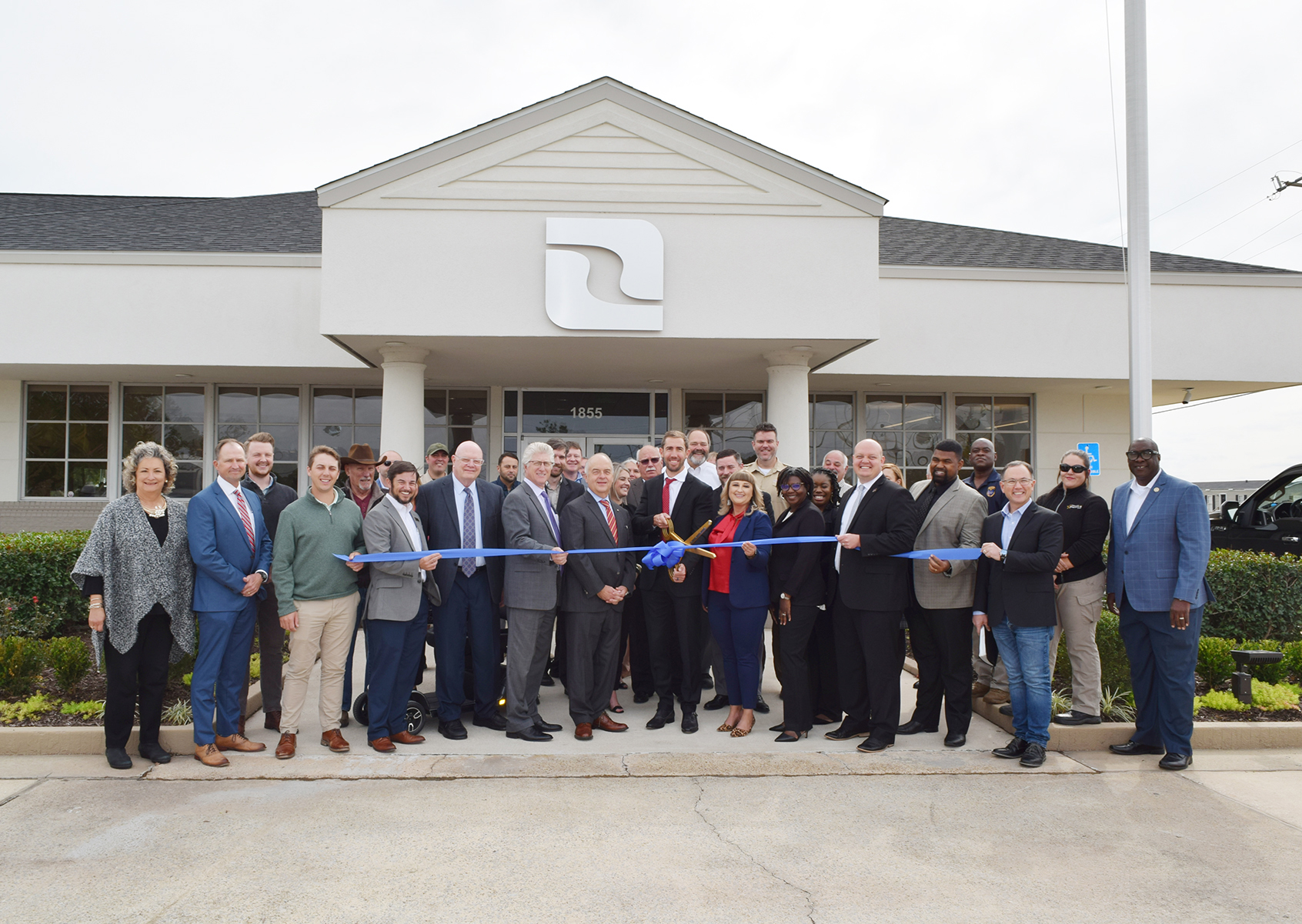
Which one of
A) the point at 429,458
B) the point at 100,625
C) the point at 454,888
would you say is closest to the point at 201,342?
the point at 429,458

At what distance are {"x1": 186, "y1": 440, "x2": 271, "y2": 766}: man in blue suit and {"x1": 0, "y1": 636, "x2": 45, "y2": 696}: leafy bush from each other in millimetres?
1994

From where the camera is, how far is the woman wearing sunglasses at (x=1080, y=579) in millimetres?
5848

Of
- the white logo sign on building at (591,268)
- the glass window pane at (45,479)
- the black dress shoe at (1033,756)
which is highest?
the white logo sign on building at (591,268)

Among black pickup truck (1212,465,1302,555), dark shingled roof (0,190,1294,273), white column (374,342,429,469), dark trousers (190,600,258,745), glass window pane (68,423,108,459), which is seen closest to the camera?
dark trousers (190,600,258,745)

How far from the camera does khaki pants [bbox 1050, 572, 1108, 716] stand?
596 cm

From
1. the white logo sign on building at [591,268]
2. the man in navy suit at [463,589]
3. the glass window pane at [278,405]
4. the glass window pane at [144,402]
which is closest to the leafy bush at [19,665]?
the man in navy suit at [463,589]

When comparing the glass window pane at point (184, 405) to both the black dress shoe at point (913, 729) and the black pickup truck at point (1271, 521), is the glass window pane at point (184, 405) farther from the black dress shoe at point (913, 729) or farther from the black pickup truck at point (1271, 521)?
the black pickup truck at point (1271, 521)

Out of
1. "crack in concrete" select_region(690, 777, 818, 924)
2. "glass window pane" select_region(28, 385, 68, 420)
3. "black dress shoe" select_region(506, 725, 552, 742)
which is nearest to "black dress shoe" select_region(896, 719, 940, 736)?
"crack in concrete" select_region(690, 777, 818, 924)

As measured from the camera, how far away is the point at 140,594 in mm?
5293

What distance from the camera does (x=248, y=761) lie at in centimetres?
547

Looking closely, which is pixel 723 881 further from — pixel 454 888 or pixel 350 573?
pixel 350 573

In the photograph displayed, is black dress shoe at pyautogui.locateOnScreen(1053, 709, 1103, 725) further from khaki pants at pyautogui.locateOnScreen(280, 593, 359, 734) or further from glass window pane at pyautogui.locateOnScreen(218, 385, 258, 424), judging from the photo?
glass window pane at pyautogui.locateOnScreen(218, 385, 258, 424)

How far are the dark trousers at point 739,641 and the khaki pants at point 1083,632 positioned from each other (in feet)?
6.89

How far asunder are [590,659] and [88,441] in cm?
1470
